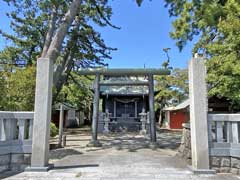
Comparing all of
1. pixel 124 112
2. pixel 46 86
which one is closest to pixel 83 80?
pixel 124 112

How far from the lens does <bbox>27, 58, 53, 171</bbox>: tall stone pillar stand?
17.0ft

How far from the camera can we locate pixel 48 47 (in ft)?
31.1

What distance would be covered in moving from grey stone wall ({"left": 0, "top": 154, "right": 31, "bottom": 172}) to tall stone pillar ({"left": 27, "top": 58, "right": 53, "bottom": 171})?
0.22m

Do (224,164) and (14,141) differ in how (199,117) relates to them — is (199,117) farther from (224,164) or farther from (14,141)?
(14,141)

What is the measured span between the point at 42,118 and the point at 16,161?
44.5 inches

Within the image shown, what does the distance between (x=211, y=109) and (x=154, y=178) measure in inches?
487

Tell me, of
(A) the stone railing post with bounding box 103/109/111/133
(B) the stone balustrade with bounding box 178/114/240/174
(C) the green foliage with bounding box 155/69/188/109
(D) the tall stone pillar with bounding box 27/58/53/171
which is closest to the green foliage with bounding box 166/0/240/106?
(B) the stone balustrade with bounding box 178/114/240/174

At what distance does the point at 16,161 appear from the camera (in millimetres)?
5297

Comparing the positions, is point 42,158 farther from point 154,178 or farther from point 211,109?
point 211,109

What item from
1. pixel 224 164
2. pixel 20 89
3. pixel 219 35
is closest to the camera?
pixel 224 164

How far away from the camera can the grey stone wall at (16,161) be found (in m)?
5.21

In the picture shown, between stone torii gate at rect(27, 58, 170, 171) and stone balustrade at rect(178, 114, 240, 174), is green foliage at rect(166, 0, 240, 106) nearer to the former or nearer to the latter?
stone balustrade at rect(178, 114, 240, 174)

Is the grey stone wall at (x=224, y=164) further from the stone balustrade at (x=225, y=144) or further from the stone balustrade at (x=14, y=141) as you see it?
the stone balustrade at (x=14, y=141)

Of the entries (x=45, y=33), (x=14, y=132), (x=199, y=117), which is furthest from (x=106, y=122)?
(x=199, y=117)
